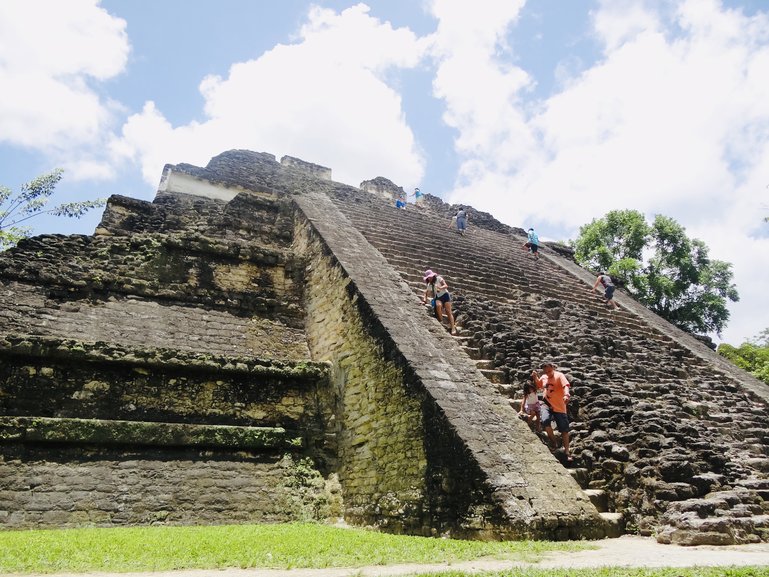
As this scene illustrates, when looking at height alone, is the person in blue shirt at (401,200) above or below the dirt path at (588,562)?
above

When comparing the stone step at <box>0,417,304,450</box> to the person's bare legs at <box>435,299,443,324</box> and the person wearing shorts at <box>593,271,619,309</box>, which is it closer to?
the person's bare legs at <box>435,299,443,324</box>

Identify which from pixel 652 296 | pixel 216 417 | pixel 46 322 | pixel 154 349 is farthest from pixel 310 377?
pixel 652 296

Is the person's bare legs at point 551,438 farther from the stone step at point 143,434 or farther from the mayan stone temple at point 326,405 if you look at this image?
the stone step at point 143,434

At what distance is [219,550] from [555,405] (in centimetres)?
364

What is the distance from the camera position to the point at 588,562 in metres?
3.35

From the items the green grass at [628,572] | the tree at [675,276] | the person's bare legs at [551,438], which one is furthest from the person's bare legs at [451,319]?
the tree at [675,276]

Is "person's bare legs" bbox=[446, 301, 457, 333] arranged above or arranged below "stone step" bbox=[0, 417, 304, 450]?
above

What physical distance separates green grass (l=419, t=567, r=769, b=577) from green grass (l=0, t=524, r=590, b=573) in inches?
20.2

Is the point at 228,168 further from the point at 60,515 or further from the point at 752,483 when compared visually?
the point at 752,483

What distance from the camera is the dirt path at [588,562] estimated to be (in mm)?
3145

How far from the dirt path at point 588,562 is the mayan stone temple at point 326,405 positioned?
0.39 meters

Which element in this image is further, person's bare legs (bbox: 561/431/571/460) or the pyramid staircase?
person's bare legs (bbox: 561/431/571/460)

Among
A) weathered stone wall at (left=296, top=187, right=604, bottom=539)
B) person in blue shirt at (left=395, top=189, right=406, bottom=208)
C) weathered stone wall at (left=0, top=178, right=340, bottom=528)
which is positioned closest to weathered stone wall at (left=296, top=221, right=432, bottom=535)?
weathered stone wall at (left=296, top=187, right=604, bottom=539)

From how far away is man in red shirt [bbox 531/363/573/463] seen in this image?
556cm
